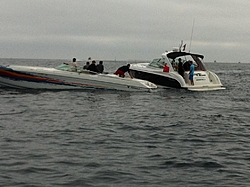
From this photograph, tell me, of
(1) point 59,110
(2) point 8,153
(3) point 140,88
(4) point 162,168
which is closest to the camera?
(4) point 162,168

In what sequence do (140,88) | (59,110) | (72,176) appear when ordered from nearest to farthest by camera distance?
(72,176) → (59,110) → (140,88)

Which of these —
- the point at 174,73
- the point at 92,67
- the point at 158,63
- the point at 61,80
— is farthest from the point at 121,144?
the point at 158,63

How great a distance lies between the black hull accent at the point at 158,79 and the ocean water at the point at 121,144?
5.53m

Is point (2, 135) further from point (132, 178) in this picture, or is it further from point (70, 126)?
point (132, 178)

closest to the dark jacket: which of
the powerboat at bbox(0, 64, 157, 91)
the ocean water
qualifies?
the powerboat at bbox(0, 64, 157, 91)

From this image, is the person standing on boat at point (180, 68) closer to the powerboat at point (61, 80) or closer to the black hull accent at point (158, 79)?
the black hull accent at point (158, 79)

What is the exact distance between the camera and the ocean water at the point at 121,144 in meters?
7.25

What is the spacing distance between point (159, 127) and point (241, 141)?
2.54m

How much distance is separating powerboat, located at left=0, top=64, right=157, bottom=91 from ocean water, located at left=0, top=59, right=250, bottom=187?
392cm

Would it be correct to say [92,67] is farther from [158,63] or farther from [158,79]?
[158,63]


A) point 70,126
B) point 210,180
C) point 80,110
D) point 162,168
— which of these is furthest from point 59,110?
point 210,180

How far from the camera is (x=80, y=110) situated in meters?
14.9

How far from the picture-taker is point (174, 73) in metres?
22.9

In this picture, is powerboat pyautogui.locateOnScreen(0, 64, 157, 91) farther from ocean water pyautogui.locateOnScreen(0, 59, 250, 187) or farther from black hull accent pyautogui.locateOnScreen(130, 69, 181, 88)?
ocean water pyautogui.locateOnScreen(0, 59, 250, 187)
